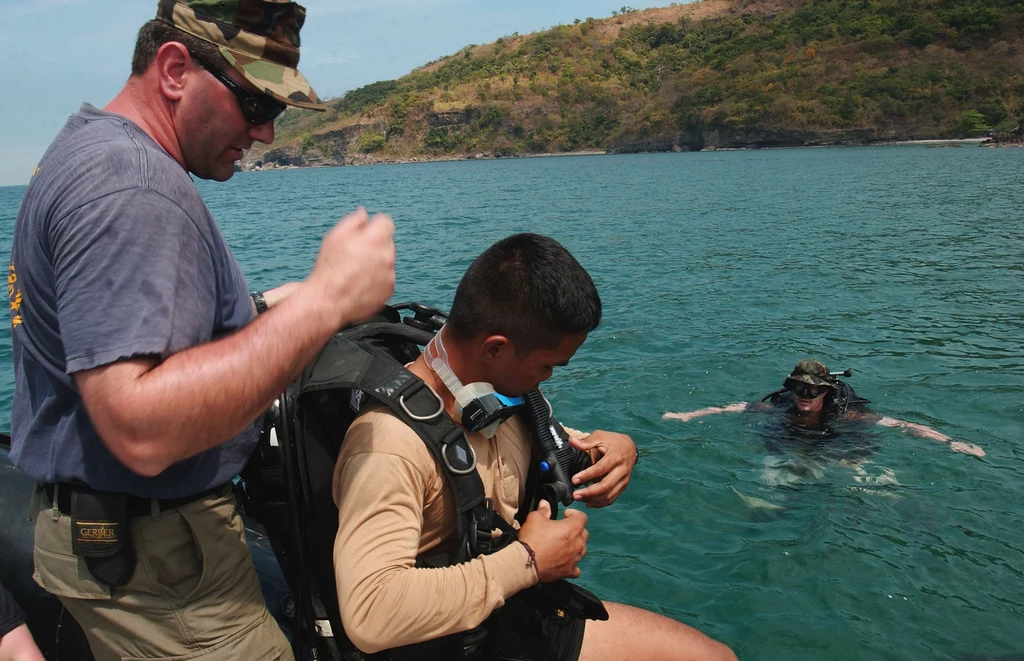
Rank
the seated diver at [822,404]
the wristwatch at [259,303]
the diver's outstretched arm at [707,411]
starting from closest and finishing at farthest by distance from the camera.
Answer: the wristwatch at [259,303], the seated diver at [822,404], the diver's outstretched arm at [707,411]

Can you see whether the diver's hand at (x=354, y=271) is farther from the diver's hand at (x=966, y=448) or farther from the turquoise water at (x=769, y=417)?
the diver's hand at (x=966, y=448)

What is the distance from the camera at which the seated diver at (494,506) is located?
2.10 meters

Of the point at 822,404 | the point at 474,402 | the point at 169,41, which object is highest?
the point at 169,41

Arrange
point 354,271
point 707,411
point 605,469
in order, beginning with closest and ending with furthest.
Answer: point 354,271, point 605,469, point 707,411

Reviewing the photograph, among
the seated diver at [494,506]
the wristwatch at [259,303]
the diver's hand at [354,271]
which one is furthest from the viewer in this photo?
the wristwatch at [259,303]

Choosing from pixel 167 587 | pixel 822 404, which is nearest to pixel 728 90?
pixel 822 404

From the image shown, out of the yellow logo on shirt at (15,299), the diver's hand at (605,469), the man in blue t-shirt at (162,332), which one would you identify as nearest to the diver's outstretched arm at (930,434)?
the diver's hand at (605,469)

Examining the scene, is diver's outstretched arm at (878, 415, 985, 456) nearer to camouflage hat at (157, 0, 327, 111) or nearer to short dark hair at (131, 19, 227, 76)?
camouflage hat at (157, 0, 327, 111)

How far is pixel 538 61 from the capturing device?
19238 cm

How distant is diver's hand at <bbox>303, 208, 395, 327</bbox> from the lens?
1831 mm

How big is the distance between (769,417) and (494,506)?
7.39m

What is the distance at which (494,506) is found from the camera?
2.64m

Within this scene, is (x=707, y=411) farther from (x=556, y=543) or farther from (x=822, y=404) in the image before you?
(x=556, y=543)

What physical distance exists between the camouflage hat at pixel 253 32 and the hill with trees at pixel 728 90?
98.8 meters
